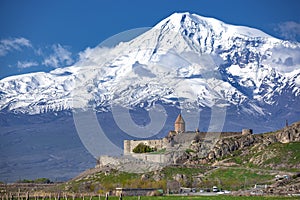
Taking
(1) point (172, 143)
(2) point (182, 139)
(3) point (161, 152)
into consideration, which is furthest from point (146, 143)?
(3) point (161, 152)

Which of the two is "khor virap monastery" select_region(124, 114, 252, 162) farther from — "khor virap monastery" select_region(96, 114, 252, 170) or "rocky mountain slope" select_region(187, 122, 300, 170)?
→ "rocky mountain slope" select_region(187, 122, 300, 170)

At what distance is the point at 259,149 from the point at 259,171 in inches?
347

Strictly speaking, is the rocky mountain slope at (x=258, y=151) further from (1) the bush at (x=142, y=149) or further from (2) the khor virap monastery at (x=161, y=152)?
(1) the bush at (x=142, y=149)

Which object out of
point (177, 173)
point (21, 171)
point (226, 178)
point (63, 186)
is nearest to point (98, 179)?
point (63, 186)

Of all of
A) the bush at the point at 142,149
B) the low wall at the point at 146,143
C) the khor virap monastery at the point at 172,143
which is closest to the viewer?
the khor virap monastery at the point at 172,143

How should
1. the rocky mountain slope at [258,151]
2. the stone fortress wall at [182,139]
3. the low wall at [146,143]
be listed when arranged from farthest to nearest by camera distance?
the low wall at [146,143], the stone fortress wall at [182,139], the rocky mountain slope at [258,151]

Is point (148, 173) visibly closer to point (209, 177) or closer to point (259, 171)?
point (209, 177)

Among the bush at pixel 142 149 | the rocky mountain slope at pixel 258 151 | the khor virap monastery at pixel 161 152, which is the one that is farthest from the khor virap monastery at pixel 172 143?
the rocky mountain slope at pixel 258 151

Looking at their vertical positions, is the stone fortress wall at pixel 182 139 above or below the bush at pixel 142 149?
above

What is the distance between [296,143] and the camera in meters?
81.6

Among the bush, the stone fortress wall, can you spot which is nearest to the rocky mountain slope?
the stone fortress wall

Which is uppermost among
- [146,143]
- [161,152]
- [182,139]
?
[182,139]

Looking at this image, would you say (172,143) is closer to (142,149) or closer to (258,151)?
(142,149)

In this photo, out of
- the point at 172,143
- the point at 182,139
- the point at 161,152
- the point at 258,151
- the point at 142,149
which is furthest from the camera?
the point at 182,139
